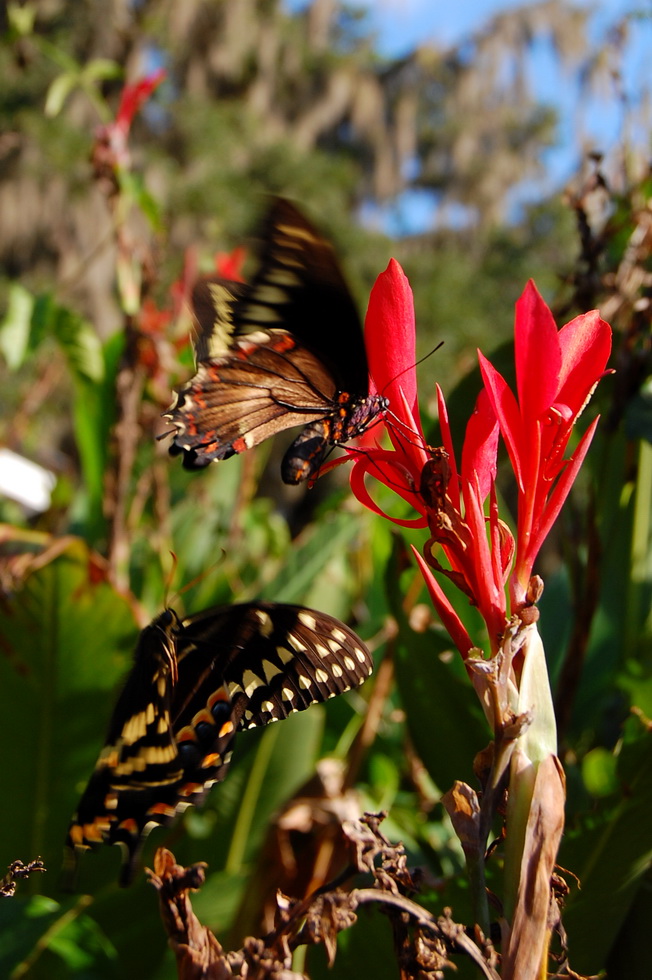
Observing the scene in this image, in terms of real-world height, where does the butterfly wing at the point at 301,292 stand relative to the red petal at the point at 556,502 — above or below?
above

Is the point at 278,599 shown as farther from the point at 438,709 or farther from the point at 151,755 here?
the point at 151,755

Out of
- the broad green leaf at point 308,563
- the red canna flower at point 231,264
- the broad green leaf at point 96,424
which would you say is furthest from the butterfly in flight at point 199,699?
the red canna flower at point 231,264

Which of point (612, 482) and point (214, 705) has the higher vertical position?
point (214, 705)

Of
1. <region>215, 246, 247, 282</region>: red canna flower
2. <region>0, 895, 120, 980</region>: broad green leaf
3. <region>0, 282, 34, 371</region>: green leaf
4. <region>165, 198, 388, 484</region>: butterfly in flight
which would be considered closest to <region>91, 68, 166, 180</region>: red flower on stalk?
<region>0, 282, 34, 371</region>: green leaf

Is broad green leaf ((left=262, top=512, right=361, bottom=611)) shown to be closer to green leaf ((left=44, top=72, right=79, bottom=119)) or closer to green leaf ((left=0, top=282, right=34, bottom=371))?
green leaf ((left=0, top=282, right=34, bottom=371))

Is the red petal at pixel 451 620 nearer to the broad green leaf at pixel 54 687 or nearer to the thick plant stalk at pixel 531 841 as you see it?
the thick plant stalk at pixel 531 841

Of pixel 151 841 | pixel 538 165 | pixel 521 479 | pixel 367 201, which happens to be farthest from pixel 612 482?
pixel 538 165

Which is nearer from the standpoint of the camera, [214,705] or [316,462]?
[214,705]

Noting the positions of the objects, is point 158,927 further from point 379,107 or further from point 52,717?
point 379,107
